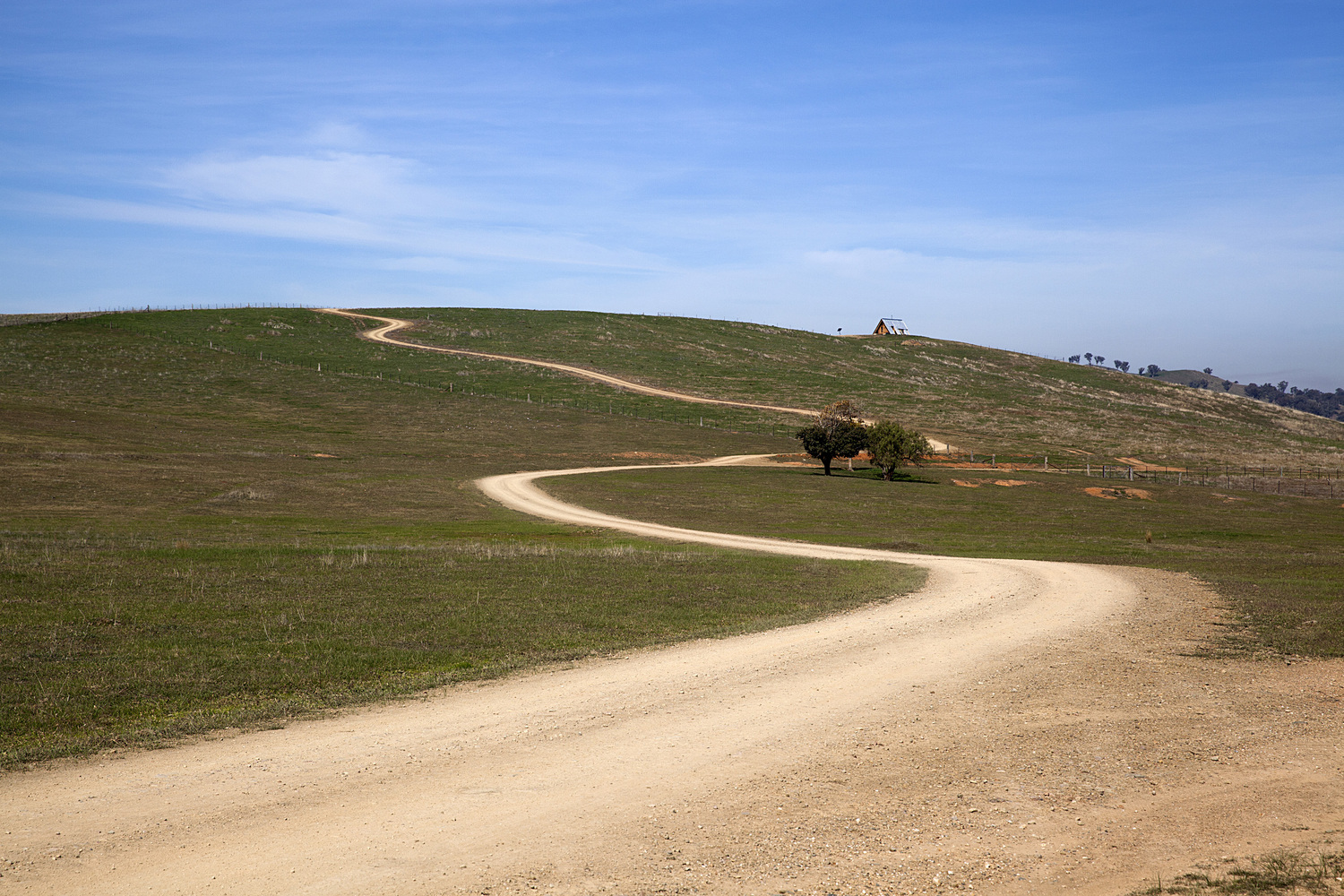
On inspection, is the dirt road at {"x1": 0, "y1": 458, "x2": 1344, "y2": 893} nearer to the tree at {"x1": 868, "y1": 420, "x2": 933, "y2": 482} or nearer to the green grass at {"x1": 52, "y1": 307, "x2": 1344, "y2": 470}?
the tree at {"x1": 868, "y1": 420, "x2": 933, "y2": 482}

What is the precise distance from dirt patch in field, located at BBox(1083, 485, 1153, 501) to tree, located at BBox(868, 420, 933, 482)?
14.6m

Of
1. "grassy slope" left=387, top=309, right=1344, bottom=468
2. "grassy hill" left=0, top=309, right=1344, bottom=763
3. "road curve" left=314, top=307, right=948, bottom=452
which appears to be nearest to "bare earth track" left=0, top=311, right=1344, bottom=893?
"grassy hill" left=0, top=309, right=1344, bottom=763

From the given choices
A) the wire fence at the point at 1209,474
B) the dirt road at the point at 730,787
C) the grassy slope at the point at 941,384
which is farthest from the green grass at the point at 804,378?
the dirt road at the point at 730,787

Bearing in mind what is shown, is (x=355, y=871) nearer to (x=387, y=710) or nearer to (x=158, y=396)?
(x=387, y=710)

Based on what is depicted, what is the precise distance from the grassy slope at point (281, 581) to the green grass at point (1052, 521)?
31.6 ft

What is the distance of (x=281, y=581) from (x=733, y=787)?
18.7m

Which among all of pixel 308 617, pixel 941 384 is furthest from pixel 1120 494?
pixel 941 384

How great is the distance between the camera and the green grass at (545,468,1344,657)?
86.6 ft

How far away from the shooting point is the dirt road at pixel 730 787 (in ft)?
30.0

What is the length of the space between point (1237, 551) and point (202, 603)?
4119 centimetres

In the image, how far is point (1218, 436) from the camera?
12519cm

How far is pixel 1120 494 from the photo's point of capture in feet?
221

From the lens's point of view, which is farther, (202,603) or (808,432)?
(808,432)

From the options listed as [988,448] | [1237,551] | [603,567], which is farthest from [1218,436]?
[603,567]
